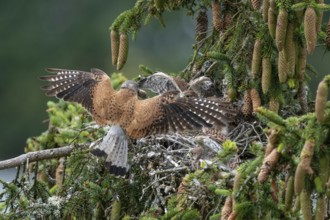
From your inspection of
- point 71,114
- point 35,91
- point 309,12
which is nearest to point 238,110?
point 309,12

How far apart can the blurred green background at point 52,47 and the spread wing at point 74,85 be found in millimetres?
17402

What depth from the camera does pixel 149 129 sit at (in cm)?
855

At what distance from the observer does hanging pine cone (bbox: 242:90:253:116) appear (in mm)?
8258

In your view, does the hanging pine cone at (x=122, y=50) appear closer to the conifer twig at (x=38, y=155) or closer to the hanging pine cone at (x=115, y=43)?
the hanging pine cone at (x=115, y=43)

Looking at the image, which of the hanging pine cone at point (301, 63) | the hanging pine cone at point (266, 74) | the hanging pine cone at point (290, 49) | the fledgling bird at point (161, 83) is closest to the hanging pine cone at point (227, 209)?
the hanging pine cone at point (290, 49)

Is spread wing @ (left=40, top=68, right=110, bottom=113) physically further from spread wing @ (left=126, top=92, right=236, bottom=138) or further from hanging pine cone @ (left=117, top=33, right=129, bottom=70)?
hanging pine cone @ (left=117, top=33, right=129, bottom=70)

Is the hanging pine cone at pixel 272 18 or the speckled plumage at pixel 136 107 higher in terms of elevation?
the hanging pine cone at pixel 272 18

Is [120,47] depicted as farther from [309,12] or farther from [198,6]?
[309,12]

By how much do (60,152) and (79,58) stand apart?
21842mm

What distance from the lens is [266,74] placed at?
7.77 m

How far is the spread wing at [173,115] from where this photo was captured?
8.41 m

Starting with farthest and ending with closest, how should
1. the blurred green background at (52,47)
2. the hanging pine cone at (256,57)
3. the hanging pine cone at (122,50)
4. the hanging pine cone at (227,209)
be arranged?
1. the blurred green background at (52,47)
2. the hanging pine cone at (122,50)
3. the hanging pine cone at (256,57)
4. the hanging pine cone at (227,209)

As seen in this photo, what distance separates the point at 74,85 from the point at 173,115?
1.05 metres

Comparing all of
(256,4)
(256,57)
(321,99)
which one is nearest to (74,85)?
(256,4)
